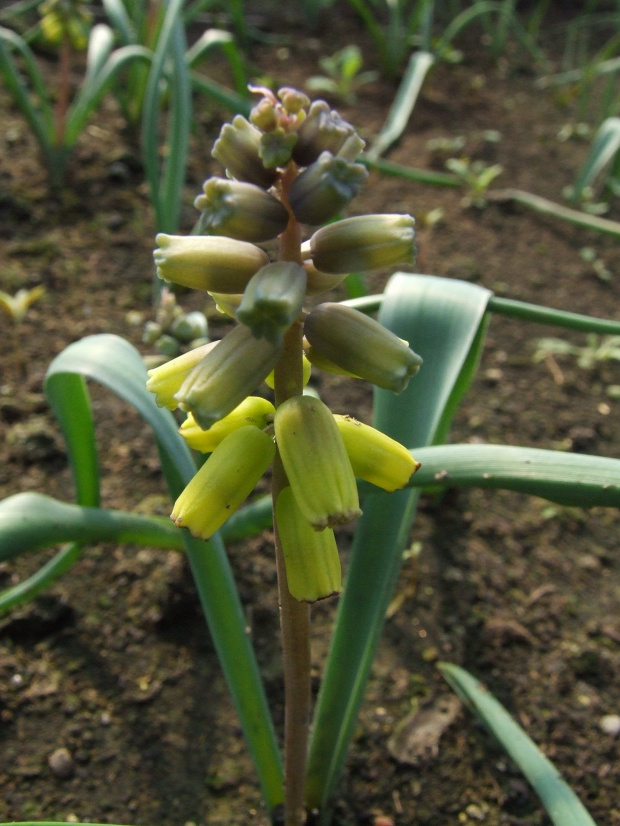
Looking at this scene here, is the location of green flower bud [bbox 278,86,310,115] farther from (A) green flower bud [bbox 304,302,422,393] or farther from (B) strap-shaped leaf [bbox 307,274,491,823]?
(B) strap-shaped leaf [bbox 307,274,491,823]

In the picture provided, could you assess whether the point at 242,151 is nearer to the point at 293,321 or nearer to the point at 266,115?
the point at 266,115

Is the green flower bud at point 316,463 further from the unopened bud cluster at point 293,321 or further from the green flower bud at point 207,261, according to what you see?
the green flower bud at point 207,261

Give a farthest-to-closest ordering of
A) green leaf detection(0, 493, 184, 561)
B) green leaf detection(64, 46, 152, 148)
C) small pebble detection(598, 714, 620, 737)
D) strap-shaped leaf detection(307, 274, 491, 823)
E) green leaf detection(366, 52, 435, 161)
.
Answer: green leaf detection(366, 52, 435, 161)
green leaf detection(64, 46, 152, 148)
small pebble detection(598, 714, 620, 737)
strap-shaped leaf detection(307, 274, 491, 823)
green leaf detection(0, 493, 184, 561)

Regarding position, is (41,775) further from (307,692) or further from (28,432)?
(28,432)

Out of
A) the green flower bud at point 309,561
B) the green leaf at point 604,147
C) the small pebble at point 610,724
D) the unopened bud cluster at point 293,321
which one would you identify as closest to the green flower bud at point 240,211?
the unopened bud cluster at point 293,321

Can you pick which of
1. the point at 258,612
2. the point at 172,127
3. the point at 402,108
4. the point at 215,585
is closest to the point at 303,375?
the point at 215,585

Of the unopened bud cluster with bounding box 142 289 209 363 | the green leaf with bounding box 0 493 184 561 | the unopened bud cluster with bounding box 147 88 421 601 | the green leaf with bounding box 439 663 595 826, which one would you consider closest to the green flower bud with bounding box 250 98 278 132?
the unopened bud cluster with bounding box 147 88 421 601
